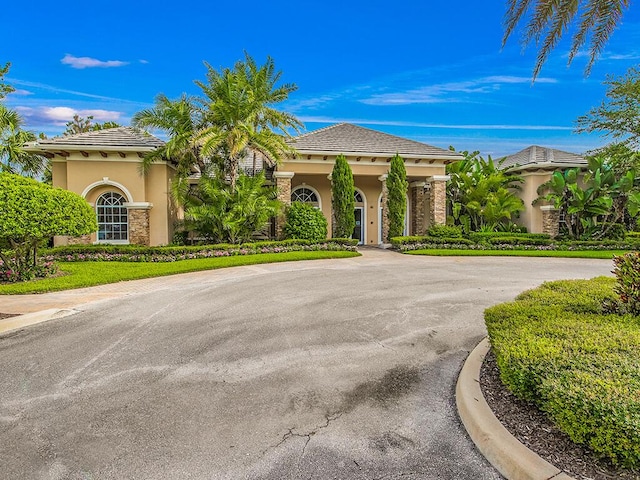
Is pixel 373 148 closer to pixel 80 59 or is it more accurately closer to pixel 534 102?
pixel 534 102

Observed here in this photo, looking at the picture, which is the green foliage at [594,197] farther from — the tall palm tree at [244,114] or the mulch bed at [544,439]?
the mulch bed at [544,439]

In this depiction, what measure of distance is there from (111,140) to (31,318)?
13.2m

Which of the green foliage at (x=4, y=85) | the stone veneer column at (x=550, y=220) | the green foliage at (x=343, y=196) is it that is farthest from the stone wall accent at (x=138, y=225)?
the stone veneer column at (x=550, y=220)

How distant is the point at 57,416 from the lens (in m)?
3.56

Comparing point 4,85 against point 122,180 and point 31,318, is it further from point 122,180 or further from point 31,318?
point 31,318

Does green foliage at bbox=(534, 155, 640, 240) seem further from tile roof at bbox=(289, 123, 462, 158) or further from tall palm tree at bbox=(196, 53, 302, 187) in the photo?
tall palm tree at bbox=(196, 53, 302, 187)

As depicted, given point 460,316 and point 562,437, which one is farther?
point 460,316

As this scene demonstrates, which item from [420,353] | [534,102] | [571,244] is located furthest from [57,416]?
[571,244]

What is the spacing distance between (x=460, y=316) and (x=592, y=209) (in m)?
18.7

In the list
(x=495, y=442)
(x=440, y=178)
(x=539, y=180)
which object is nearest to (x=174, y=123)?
(x=440, y=178)

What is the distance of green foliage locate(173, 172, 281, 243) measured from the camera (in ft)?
53.4

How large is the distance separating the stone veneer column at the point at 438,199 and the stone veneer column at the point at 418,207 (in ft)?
3.82

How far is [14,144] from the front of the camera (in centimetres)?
1861

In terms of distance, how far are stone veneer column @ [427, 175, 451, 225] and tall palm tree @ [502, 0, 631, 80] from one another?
15.0 metres
